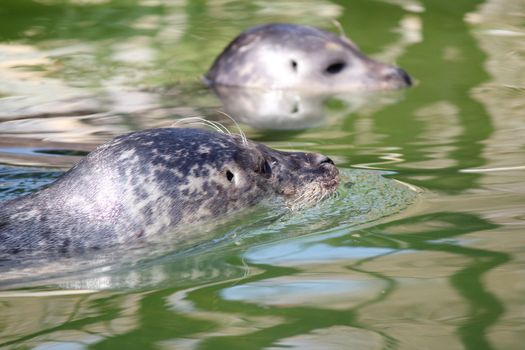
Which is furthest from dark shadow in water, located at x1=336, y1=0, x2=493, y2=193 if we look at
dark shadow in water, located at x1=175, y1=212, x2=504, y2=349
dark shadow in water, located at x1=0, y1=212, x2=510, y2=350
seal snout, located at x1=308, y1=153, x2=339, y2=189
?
dark shadow in water, located at x1=0, y1=212, x2=510, y2=350

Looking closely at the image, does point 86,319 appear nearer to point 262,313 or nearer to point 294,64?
point 262,313

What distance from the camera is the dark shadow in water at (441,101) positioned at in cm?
593

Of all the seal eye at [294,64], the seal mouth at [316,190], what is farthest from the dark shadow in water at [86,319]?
the seal eye at [294,64]

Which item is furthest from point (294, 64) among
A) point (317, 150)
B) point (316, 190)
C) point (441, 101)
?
point (316, 190)

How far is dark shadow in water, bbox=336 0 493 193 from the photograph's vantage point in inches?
233

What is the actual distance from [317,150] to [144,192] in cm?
179

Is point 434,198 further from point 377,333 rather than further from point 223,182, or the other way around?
point 377,333

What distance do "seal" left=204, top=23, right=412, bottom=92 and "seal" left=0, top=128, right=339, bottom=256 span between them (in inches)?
138

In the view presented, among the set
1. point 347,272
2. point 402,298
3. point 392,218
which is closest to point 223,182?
point 392,218

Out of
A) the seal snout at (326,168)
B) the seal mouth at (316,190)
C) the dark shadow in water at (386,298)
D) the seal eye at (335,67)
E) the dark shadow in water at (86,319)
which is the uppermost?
the seal eye at (335,67)

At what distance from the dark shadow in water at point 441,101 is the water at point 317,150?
2 cm

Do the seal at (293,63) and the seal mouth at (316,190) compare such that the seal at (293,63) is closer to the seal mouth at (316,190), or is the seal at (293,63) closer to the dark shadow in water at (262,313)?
the seal mouth at (316,190)

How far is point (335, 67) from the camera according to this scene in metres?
9.20

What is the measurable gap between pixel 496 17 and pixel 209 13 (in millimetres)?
2632
